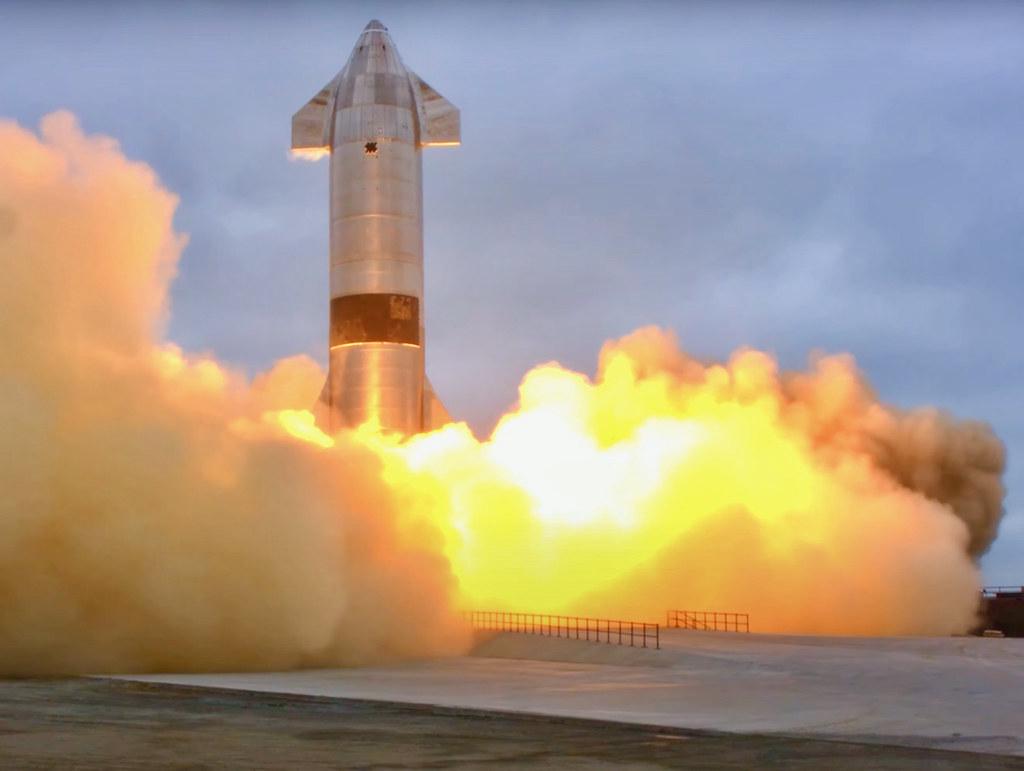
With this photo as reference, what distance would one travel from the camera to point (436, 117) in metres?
48.2

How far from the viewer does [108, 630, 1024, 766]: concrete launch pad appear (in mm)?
20188

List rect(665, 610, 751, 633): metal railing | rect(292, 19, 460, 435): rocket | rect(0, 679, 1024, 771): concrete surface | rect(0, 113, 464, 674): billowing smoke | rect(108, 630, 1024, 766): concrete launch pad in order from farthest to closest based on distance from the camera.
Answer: rect(665, 610, 751, 633): metal railing
rect(292, 19, 460, 435): rocket
rect(0, 113, 464, 674): billowing smoke
rect(108, 630, 1024, 766): concrete launch pad
rect(0, 679, 1024, 771): concrete surface

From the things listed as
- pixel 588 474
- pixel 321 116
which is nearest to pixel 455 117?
pixel 321 116

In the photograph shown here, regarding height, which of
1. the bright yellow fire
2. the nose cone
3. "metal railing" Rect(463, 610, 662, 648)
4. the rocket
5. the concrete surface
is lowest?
the concrete surface

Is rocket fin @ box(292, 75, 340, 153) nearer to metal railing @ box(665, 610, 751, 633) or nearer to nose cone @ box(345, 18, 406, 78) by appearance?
nose cone @ box(345, 18, 406, 78)

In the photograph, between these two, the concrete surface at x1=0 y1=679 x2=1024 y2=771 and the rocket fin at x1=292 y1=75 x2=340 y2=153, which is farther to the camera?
the rocket fin at x1=292 y1=75 x2=340 y2=153

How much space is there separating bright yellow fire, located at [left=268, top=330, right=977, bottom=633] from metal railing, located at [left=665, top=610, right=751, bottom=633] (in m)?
0.68

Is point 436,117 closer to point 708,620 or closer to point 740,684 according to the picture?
point 708,620

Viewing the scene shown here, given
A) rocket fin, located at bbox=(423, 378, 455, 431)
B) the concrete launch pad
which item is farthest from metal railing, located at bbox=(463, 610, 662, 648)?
rocket fin, located at bbox=(423, 378, 455, 431)

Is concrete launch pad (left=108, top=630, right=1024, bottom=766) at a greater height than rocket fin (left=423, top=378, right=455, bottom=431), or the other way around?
rocket fin (left=423, top=378, right=455, bottom=431)

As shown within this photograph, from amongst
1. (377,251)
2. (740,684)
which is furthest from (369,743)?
(377,251)

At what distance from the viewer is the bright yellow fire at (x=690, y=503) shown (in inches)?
1844

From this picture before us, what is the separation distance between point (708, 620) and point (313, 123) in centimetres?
2033

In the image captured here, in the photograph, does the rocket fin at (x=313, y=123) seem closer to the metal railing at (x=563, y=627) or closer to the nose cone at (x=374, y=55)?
the nose cone at (x=374, y=55)
